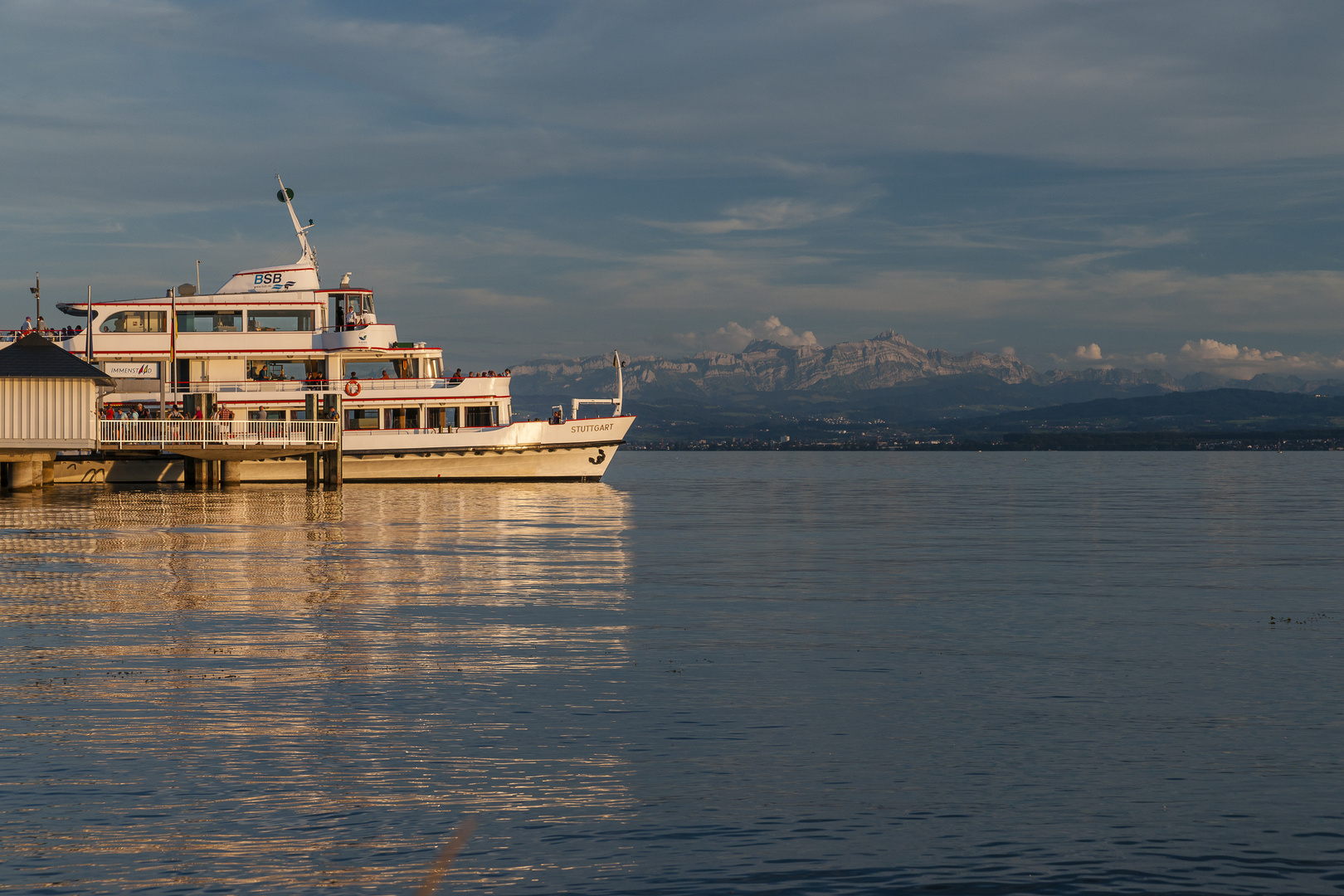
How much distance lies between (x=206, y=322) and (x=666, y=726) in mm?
49986

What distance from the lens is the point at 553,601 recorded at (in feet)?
60.5

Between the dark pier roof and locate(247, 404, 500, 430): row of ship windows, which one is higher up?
the dark pier roof

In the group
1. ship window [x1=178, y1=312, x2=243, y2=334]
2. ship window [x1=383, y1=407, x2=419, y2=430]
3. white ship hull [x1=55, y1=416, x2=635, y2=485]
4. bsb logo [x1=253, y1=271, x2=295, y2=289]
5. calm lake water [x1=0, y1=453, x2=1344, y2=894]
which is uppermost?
bsb logo [x1=253, y1=271, x2=295, y2=289]

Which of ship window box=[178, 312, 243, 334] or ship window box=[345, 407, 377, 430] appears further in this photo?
ship window box=[345, 407, 377, 430]

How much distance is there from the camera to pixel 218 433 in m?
51.5

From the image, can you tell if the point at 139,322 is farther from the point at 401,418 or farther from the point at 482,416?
the point at 482,416

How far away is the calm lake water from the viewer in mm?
7430

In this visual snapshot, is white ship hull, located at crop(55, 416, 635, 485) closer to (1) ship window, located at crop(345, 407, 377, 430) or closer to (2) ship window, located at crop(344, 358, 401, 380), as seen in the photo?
(1) ship window, located at crop(345, 407, 377, 430)

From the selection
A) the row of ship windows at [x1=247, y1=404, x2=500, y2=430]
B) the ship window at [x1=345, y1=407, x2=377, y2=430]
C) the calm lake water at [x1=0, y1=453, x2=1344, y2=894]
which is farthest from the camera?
the ship window at [x1=345, y1=407, x2=377, y2=430]

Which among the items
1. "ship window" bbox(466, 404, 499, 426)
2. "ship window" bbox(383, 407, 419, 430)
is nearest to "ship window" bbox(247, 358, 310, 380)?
"ship window" bbox(383, 407, 419, 430)

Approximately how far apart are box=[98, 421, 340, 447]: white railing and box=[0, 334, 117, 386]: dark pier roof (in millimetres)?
2198

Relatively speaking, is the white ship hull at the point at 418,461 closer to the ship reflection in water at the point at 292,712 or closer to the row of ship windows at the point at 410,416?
the row of ship windows at the point at 410,416

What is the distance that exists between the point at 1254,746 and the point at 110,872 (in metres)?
8.53

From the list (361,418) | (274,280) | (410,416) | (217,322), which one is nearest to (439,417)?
(410,416)
